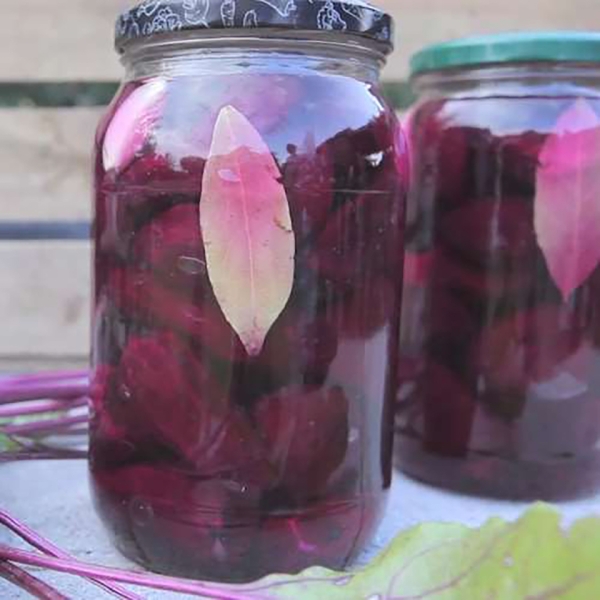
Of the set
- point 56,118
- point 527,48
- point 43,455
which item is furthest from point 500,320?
point 56,118

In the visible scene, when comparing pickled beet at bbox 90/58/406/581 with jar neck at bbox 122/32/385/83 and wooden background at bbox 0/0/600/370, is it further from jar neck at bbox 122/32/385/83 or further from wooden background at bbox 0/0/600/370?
wooden background at bbox 0/0/600/370

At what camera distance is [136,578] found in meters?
0.31

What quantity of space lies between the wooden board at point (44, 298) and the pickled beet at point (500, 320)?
0.42m

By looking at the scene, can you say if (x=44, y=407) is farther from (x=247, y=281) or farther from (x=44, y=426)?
(x=247, y=281)

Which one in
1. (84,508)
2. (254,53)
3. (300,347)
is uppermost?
(254,53)

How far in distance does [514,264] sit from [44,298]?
49 centimetres

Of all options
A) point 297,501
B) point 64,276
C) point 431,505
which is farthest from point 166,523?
point 64,276

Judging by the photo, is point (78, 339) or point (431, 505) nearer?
point (431, 505)

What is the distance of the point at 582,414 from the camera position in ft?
1.67

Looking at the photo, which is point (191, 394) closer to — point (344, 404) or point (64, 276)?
point (344, 404)

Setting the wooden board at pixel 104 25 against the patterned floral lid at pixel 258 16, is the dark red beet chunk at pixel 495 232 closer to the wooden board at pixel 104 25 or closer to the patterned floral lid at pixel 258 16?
the patterned floral lid at pixel 258 16

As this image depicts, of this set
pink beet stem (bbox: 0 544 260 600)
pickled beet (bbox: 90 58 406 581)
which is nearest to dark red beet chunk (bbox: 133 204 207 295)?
pickled beet (bbox: 90 58 406 581)

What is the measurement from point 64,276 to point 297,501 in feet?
1.68

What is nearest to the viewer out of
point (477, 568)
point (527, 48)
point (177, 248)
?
point (477, 568)
